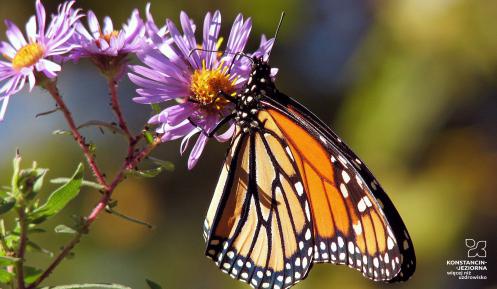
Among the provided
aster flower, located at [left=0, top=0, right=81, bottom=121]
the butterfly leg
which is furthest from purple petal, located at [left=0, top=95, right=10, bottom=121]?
the butterfly leg

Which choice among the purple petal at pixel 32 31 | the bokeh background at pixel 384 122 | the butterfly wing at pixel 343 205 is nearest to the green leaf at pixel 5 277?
the purple petal at pixel 32 31

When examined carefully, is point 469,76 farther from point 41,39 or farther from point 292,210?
point 41,39

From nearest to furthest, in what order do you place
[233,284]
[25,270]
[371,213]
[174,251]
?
[25,270]
[371,213]
[233,284]
[174,251]

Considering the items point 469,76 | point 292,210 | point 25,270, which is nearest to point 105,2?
point 469,76

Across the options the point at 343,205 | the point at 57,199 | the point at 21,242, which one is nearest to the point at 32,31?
the point at 57,199

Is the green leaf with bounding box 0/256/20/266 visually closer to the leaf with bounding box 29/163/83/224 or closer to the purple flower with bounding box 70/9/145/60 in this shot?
the leaf with bounding box 29/163/83/224

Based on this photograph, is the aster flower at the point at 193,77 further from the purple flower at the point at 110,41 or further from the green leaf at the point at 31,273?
the green leaf at the point at 31,273

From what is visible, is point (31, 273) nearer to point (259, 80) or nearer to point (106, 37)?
point (106, 37)
